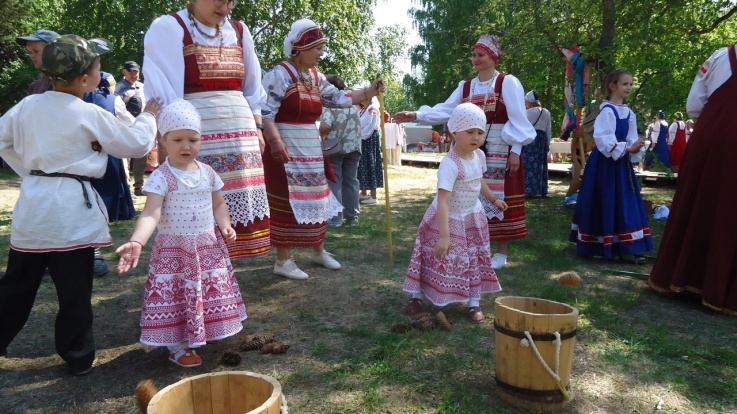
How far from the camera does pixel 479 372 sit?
3199mm

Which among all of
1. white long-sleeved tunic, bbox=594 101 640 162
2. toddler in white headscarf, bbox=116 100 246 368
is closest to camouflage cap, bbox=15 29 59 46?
toddler in white headscarf, bbox=116 100 246 368

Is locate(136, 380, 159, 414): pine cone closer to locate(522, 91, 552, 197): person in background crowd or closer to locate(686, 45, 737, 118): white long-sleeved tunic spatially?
locate(686, 45, 737, 118): white long-sleeved tunic

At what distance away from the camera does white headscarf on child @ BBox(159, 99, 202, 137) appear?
314 cm

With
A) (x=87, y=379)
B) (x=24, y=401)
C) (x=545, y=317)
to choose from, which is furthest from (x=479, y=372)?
(x=24, y=401)

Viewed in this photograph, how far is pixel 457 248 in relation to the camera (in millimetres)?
3992

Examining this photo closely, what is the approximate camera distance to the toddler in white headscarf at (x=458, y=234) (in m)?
3.89

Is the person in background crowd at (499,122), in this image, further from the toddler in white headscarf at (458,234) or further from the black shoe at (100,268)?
the black shoe at (100,268)

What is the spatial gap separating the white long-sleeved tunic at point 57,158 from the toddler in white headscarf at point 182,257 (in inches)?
10.2

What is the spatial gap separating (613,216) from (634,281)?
2.86 ft

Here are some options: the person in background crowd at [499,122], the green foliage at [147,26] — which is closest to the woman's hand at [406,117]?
the person in background crowd at [499,122]

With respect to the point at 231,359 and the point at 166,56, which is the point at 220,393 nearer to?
the point at 231,359

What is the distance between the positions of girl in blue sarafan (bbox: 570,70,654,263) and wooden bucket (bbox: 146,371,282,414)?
14.9ft

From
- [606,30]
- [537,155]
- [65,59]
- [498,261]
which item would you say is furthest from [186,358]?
[537,155]

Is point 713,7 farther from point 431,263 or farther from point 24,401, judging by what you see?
point 24,401
